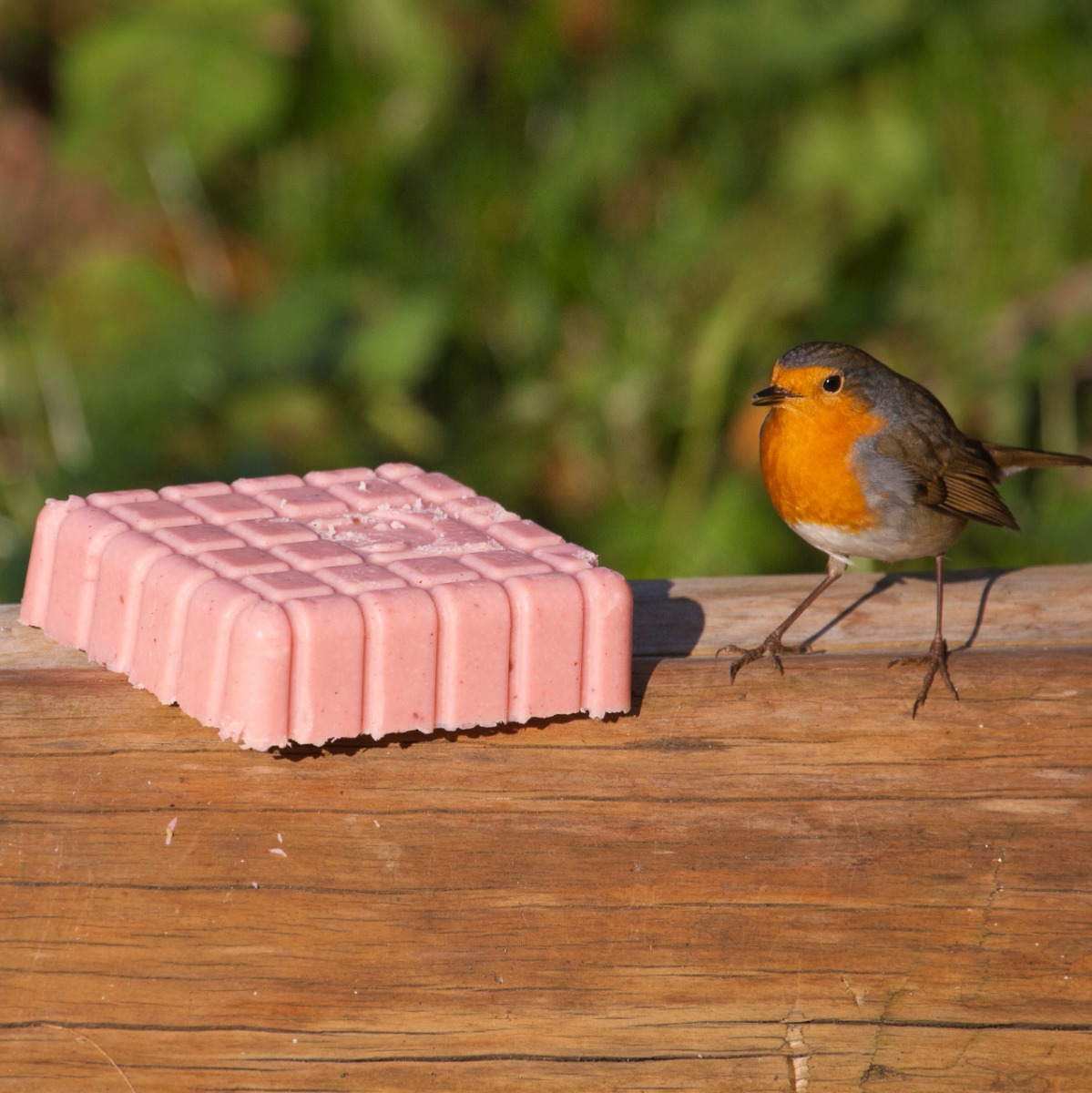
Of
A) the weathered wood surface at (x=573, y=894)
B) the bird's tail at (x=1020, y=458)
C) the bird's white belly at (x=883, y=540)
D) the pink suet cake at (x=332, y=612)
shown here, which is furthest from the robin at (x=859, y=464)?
the pink suet cake at (x=332, y=612)

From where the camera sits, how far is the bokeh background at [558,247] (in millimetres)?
5035

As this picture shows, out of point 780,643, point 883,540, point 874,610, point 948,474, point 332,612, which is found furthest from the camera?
point 948,474

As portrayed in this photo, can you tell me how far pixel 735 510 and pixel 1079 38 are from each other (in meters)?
2.72

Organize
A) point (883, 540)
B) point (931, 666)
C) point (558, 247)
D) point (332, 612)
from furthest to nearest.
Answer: point (558, 247) < point (883, 540) < point (931, 666) < point (332, 612)

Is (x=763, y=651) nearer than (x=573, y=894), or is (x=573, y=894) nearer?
(x=573, y=894)

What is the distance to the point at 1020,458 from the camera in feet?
10.3

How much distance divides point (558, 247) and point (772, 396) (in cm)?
280

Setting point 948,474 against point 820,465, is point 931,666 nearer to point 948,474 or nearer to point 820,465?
point 820,465

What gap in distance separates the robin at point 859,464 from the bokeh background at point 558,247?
5.61 feet

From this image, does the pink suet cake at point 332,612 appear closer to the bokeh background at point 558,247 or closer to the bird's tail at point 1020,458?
the bird's tail at point 1020,458

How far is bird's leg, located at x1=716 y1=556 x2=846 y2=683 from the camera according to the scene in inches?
85.3

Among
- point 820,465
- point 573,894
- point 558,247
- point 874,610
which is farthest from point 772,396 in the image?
point 558,247

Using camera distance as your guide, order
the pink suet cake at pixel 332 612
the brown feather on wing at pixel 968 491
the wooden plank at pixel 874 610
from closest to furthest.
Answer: the pink suet cake at pixel 332 612 → the wooden plank at pixel 874 610 → the brown feather on wing at pixel 968 491

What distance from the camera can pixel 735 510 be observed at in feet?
15.0
